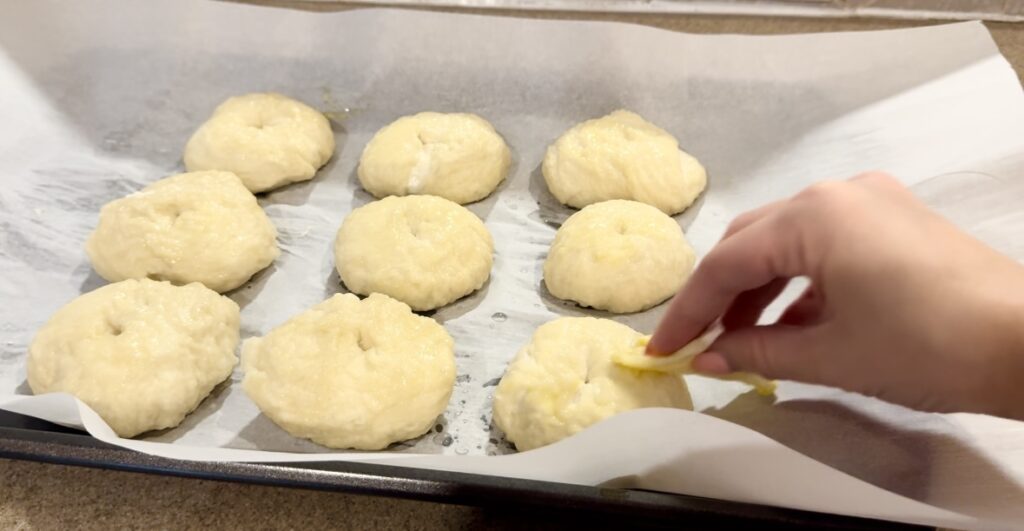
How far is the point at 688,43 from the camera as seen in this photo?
180 centimetres

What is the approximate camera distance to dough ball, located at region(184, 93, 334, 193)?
1745mm

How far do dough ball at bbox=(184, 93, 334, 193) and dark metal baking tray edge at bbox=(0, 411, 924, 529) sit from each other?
2.61 ft

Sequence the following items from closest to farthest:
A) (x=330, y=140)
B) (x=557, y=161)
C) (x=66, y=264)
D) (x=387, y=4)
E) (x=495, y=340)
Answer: (x=495, y=340) < (x=66, y=264) < (x=557, y=161) < (x=330, y=140) < (x=387, y=4)

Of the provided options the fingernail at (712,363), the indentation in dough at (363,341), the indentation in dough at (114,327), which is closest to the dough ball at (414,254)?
the indentation in dough at (363,341)

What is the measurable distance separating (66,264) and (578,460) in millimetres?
1201

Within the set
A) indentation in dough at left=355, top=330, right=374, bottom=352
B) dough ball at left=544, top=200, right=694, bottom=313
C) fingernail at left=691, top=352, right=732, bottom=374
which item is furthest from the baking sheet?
fingernail at left=691, top=352, right=732, bottom=374

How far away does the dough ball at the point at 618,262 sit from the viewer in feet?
4.90

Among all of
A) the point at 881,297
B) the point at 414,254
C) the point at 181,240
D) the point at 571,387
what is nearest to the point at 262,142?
the point at 181,240

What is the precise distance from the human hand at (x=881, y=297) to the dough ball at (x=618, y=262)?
55 cm

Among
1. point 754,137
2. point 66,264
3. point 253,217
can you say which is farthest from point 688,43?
point 66,264

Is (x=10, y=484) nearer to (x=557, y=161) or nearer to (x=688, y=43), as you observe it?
(x=557, y=161)

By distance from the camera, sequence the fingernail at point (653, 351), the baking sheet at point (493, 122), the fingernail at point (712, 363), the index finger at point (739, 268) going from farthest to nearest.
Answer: the baking sheet at point (493, 122) < the fingernail at point (653, 351) < the fingernail at point (712, 363) < the index finger at point (739, 268)

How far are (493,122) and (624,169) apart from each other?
38 centimetres

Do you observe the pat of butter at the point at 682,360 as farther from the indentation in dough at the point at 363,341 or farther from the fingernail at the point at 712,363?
the indentation in dough at the point at 363,341
